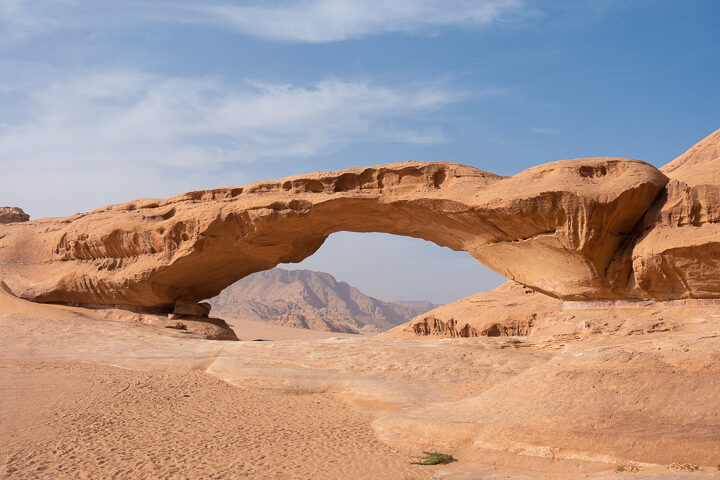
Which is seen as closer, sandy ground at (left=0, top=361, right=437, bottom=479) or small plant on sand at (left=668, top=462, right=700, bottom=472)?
small plant on sand at (left=668, top=462, right=700, bottom=472)

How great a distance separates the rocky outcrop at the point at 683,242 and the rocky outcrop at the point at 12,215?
2002 centimetres

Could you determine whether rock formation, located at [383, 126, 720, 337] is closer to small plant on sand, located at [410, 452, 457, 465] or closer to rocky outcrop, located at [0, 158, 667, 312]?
rocky outcrop, located at [0, 158, 667, 312]

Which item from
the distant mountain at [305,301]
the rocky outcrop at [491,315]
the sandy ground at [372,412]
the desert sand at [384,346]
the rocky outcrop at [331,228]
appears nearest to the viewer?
the sandy ground at [372,412]

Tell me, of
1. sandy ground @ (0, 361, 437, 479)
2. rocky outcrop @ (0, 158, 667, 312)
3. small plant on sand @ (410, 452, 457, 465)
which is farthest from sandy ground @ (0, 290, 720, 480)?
rocky outcrop @ (0, 158, 667, 312)

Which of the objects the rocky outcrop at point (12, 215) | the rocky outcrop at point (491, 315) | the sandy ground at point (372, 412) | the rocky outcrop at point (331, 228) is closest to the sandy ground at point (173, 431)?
the sandy ground at point (372, 412)

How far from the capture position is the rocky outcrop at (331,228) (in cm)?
1165

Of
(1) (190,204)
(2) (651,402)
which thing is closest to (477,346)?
(2) (651,402)

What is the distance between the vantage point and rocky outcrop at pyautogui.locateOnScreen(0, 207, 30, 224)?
20070mm

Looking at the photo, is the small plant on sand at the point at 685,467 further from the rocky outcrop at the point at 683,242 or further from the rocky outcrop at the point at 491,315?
the rocky outcrop at the point at 491,315

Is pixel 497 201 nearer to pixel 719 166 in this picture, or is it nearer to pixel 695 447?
pixel 719 166

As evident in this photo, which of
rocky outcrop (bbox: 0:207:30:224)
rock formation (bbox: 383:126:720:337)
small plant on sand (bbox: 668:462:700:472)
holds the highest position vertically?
rocky outcrop (bbox: 0:207:30:224)

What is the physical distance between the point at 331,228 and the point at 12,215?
12.8 m

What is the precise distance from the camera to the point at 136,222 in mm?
15844

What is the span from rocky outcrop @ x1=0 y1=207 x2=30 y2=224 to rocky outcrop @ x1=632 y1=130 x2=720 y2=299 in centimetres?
2002
